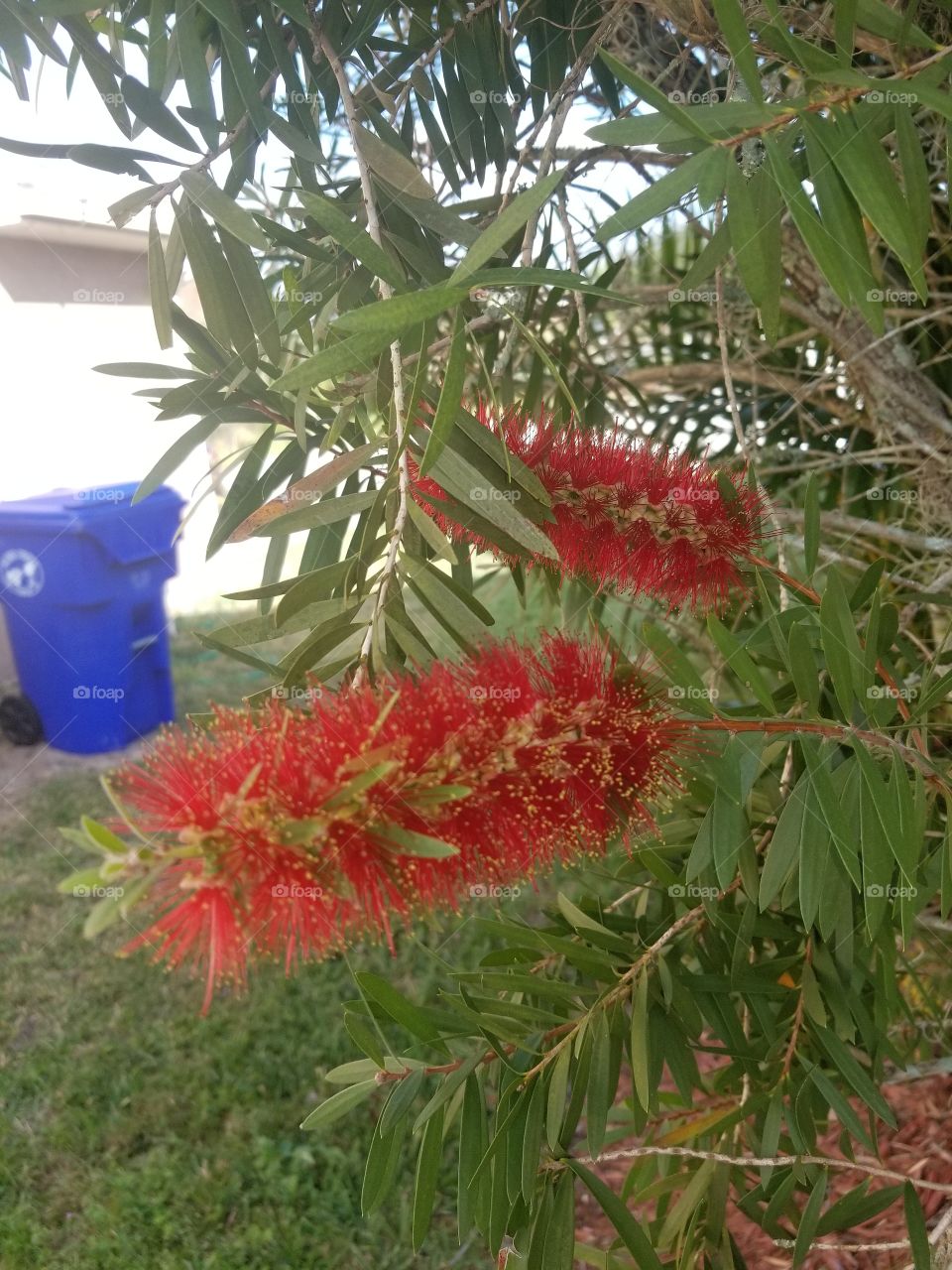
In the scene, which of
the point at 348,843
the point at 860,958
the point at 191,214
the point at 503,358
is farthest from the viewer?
the point at 503,358

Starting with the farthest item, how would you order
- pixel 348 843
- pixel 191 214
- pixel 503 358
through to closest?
pixel 503 358, pixel 191 214, pixel 348 843

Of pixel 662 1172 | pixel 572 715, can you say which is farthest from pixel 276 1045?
pixel 572 715

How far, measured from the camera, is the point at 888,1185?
0.92 metres

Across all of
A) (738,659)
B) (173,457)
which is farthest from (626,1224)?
(173,457)

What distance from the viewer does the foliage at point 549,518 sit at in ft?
1.48

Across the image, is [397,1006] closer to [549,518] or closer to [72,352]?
[549,518]

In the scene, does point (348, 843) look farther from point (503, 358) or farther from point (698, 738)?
point (503, 358)

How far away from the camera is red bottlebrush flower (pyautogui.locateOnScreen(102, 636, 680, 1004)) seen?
317 millimetres

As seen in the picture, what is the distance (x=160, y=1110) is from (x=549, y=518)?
1070 mm

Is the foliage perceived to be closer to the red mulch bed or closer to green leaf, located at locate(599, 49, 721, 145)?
green leaf, located at locate(599, 49, 721, 145)

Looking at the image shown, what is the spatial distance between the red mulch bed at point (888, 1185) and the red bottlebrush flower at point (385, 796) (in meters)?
0.65

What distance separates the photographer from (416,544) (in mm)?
517

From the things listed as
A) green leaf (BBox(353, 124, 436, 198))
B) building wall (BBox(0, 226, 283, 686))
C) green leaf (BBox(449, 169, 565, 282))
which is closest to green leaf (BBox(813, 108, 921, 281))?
green leaf (BBox(449, 169, 565, 282))

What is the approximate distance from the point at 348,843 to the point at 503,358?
602mm
